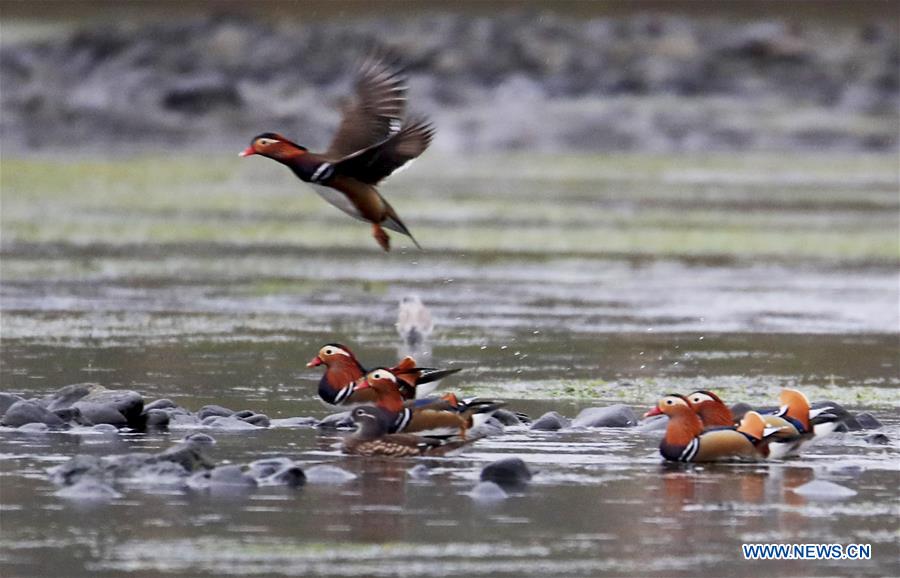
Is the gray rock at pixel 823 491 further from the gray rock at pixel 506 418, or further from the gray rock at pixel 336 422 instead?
the gray rock at pixel 336 422

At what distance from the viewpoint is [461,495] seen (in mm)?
10172

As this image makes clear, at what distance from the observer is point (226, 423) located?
1219 centimetres

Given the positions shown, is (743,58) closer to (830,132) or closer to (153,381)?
(830,132)

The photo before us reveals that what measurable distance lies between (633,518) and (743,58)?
4279cm

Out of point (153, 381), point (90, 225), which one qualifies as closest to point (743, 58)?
point (90, 225)

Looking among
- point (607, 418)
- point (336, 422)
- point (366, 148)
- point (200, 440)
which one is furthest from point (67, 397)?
point (607, 418)

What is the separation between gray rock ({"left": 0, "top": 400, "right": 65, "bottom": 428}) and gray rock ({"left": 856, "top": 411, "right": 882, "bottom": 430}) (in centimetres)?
429

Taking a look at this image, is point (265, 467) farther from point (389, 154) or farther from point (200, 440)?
point (389, 154)

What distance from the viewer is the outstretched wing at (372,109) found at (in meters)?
12.8

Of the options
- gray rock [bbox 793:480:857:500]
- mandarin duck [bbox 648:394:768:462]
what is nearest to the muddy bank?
mandarin duck [bbox 648:394:768:462]

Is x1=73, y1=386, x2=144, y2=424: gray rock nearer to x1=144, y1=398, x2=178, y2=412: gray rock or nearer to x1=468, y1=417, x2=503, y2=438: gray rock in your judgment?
x1=144, y1=398, x2=178, y2=412: gray rock

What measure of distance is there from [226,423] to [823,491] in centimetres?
344

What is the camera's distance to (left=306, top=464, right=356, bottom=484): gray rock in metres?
10.5

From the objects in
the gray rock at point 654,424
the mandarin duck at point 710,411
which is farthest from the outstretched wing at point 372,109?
the mandarin duck at point 710,411
